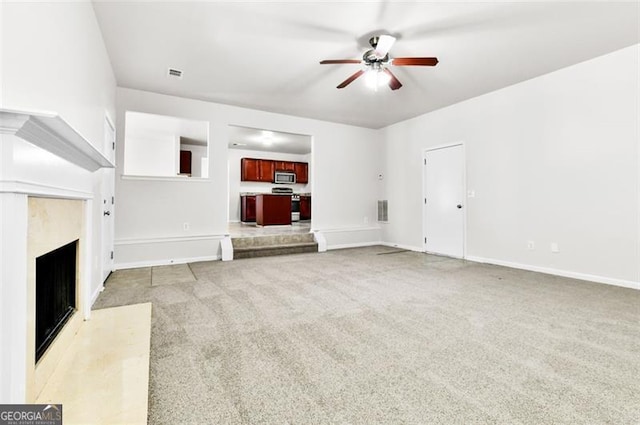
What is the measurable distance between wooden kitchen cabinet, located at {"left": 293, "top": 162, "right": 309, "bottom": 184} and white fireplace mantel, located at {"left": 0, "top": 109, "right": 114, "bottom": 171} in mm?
8207

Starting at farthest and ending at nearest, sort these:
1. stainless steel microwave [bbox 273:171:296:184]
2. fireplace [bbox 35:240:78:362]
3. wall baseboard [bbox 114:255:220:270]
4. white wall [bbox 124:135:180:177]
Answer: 1. stainless steel microwave [bbox 273:171:296:184]
2. white wall [bbox 124:135:180:177]
3. wall baseboard [bbox 114:255:220:270]
4. fireplace [bbox 35:240:78:362]

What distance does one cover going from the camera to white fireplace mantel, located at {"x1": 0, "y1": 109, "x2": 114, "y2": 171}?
930mm

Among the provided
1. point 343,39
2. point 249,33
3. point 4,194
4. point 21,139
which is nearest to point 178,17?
point 249,33

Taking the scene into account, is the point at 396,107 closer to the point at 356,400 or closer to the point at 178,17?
the point at 178,17

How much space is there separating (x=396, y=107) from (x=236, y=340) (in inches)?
180

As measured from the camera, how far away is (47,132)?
3.82 ft

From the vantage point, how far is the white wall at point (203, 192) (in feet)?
13.5

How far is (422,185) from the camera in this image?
18.0 feet

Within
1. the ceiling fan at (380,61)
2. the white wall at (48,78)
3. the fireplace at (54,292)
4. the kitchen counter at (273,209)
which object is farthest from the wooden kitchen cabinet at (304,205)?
the fireplace at (54,292)

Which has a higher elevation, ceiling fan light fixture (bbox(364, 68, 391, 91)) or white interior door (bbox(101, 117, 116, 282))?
ceiling fan light fixture (bbox(364, 68, 391, 91))

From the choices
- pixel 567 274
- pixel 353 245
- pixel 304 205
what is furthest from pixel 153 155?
pixel 567 274

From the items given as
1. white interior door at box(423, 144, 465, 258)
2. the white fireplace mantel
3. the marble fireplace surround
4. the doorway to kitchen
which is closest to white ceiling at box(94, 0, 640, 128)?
white interior door at box(423, 144, 465, 258)

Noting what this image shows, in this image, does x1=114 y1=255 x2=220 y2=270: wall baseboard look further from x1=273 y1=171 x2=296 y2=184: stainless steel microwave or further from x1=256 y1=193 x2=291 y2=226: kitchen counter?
x1=273 y1=171 x2=296 y2=184: stainless steel microwave

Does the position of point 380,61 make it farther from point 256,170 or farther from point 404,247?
point 256,170
